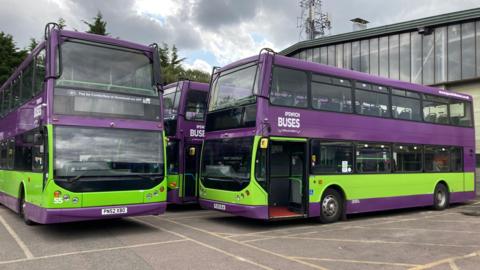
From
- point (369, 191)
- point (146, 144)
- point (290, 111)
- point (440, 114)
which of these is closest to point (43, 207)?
point (146, 144)

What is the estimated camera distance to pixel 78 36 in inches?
385

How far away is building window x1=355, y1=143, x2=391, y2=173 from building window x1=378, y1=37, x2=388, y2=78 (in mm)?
19569

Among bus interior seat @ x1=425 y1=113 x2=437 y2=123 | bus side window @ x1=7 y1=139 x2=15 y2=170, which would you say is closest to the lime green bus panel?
bus interior seat @ x1=425 y1=113 x2=437 y2=123

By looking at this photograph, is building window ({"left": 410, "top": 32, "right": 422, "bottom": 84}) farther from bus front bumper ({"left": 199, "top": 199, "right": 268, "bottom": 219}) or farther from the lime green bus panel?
bus front bumper ({"left": 199, "top": 199, "right": 268, "bottom": 219})


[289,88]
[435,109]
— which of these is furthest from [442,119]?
[289,88]

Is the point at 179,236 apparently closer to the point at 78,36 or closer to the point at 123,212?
the point at 123,212

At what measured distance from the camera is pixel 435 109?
16.0 m

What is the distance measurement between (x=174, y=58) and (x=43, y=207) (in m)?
40.1

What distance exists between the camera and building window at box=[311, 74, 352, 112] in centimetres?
1217

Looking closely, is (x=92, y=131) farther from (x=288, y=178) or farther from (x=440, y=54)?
(x=440, y=54)

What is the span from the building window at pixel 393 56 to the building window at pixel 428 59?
2165 mm

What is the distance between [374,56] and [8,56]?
29.4 meters

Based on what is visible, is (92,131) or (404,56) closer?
(92,131)

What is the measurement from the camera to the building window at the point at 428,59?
29.0m
